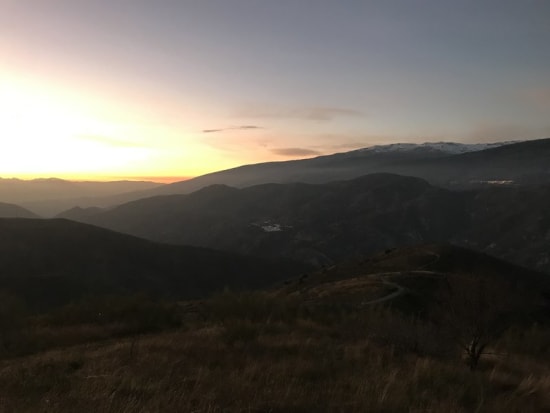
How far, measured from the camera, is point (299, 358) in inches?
366

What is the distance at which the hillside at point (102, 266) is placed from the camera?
98.1 m

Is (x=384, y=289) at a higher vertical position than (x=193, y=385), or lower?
lower

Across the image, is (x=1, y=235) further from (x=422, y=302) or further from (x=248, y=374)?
(x=248, y=374)

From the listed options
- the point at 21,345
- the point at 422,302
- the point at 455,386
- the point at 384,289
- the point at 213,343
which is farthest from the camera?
the point at 384,289

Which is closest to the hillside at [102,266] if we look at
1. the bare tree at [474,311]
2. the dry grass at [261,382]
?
the bare tree at [474,311]

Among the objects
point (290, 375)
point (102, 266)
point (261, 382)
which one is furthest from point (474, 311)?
point (102, 266)

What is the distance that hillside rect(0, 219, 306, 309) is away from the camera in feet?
322

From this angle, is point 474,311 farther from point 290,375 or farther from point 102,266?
point 102,266

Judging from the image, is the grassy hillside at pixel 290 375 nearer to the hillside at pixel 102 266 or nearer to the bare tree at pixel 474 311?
the bare tree at pixel 474 311

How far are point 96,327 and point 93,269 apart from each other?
340 ft

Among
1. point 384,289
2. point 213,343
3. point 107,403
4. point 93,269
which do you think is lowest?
point 93,269

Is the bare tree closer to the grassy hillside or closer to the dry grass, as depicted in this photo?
the grassy hillside

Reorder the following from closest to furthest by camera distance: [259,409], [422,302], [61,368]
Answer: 1. [259,409]
2. [61,368]
3. [422,302]

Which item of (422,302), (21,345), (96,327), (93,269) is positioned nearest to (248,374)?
(21,345)
